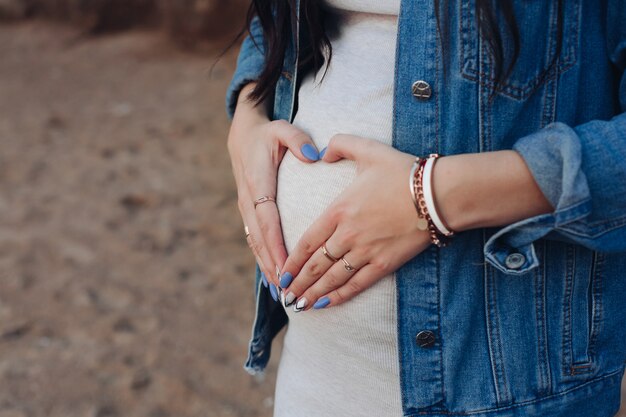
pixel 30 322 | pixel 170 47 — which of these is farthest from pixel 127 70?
pixel 30 322

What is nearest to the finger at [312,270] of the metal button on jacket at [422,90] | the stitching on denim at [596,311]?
the metal button on jacket at [422,90]

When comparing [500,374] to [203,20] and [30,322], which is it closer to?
[30,322]

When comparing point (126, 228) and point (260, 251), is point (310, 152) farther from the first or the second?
point (126, 228)

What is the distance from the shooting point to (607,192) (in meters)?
0.78

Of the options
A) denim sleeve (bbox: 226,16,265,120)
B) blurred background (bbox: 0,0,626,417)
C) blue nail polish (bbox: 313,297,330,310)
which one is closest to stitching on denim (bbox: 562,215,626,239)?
blue nail polish (bbox: 313,297,330,310)

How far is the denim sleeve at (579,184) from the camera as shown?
2.50 ft

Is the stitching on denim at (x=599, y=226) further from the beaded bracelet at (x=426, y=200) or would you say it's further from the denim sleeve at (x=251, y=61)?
the denim sleeve at (x=251, y=61)

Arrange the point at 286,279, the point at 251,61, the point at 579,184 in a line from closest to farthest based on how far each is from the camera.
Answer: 1. the point at 579,184
2. the point at 286,279
3. the point at 251,61

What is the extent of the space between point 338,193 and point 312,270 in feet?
0.36

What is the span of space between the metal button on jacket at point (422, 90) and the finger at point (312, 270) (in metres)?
0.21

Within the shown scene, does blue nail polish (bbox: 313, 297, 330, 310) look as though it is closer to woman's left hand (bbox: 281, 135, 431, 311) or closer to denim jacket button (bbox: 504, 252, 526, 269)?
woman's left hand (bbox: 281, 135, 431, 311)

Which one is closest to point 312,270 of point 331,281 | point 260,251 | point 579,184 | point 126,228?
point 331,281

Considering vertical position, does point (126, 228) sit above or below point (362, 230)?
below

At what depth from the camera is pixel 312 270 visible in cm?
94
